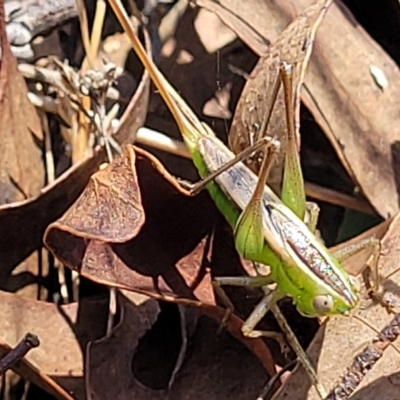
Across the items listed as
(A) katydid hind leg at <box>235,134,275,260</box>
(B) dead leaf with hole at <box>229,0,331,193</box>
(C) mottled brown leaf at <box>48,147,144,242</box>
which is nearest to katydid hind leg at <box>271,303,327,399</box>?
(A) katydid hind leg at <box>235,134,275,260</box>

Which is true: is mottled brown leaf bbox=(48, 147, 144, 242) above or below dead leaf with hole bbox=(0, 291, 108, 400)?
above

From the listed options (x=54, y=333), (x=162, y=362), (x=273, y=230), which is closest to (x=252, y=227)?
(x=273, y=230)

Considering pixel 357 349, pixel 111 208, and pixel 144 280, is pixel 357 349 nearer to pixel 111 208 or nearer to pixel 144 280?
pixel 144 280

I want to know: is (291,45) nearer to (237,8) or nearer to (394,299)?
(237,8)

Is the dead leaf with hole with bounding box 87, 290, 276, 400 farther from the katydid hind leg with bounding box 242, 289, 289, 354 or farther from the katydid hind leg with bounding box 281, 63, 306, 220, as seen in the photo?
the katydid hind leg with bounding box 281, 63, 306, 220

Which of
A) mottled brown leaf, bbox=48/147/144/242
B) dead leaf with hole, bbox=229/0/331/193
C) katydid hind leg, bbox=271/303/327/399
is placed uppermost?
dead leaf with hole, bbox=229/0/331/193

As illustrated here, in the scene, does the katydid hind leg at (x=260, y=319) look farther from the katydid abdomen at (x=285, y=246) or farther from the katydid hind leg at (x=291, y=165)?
the katydid hind leg at (x=291, y=165)

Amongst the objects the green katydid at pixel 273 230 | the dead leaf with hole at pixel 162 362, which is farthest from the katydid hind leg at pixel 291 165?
the dead leaf with hole at pixel 162 362
